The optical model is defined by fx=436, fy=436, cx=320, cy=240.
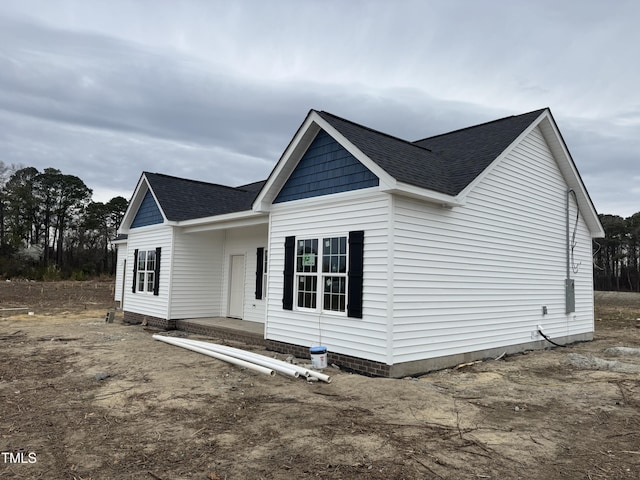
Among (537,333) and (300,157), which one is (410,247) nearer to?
(300,157)

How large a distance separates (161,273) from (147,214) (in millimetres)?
2512

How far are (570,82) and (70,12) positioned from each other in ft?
41.0

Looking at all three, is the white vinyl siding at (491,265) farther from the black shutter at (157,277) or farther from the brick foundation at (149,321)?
the black shutter at (157,277)

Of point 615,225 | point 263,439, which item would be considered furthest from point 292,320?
point 615,225

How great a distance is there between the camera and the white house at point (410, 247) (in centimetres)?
749

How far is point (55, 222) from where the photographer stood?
155 ft

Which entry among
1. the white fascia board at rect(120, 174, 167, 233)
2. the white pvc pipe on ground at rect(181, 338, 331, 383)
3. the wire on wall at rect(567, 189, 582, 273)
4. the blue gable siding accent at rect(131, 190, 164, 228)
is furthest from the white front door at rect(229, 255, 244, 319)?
the wire on wall at rect(567, 189, 582, 273)

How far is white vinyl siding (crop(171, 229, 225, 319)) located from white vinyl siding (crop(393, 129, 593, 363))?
26.4ft

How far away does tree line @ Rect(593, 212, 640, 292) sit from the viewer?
51250mm

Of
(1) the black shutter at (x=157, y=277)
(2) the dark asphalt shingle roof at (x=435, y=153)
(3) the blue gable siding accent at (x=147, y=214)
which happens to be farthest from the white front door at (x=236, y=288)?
(3) the blue gable siding accent at (x=147, y=214)

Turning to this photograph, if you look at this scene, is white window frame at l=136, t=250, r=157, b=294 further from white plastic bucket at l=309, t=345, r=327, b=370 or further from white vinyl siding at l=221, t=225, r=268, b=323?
white plastic bucket at l=309, t=345, r=327, b=370

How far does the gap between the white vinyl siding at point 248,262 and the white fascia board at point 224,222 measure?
2.95 feet

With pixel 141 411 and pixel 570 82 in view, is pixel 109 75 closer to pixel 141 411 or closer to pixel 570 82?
pixel 141 411

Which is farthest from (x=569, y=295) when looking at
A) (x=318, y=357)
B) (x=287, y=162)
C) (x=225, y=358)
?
(x=225, y=358)
